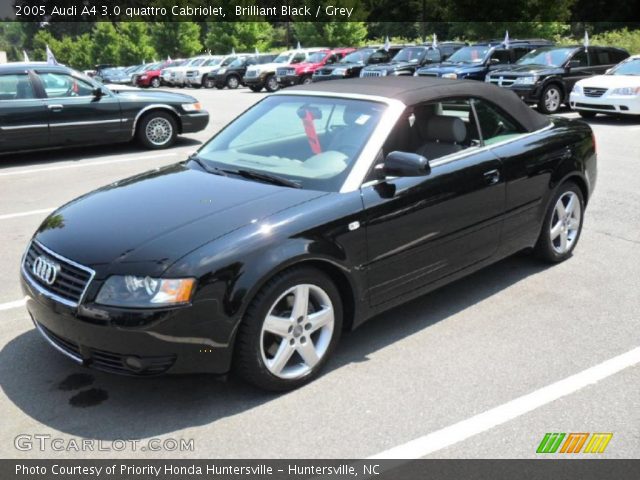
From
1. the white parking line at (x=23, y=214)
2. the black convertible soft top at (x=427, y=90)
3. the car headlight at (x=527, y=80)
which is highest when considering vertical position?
the black convertible soft top at (x=427, y=90)

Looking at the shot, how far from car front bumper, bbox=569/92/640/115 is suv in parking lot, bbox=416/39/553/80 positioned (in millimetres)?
3908

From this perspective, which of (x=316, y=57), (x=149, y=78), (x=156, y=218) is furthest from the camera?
(x=149, y=78)

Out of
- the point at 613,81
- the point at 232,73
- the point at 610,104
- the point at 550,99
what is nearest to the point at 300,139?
the point at 610,104

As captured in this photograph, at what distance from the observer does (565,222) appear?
18.3 ft

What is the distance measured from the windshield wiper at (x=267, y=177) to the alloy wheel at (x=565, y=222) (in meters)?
2.35

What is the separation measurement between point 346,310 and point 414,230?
656 mm

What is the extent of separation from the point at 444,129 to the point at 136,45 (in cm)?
6312

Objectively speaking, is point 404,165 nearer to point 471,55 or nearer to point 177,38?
point 471,55

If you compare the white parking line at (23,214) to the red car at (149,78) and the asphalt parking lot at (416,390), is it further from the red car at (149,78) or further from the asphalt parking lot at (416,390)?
the red car at (149,78)

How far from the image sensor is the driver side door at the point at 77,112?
35.7ft

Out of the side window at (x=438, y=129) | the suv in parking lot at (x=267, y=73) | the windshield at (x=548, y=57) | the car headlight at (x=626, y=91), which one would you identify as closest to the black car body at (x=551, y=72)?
the windshield at (x=548, y=57)

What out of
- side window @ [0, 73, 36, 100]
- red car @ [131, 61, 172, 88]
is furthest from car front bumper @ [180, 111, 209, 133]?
red car @ [131, 61, 172, 88]

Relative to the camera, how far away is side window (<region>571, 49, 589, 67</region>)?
1703 cm

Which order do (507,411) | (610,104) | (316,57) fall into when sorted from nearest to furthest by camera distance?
(507,411), (610,104), (316,57)
